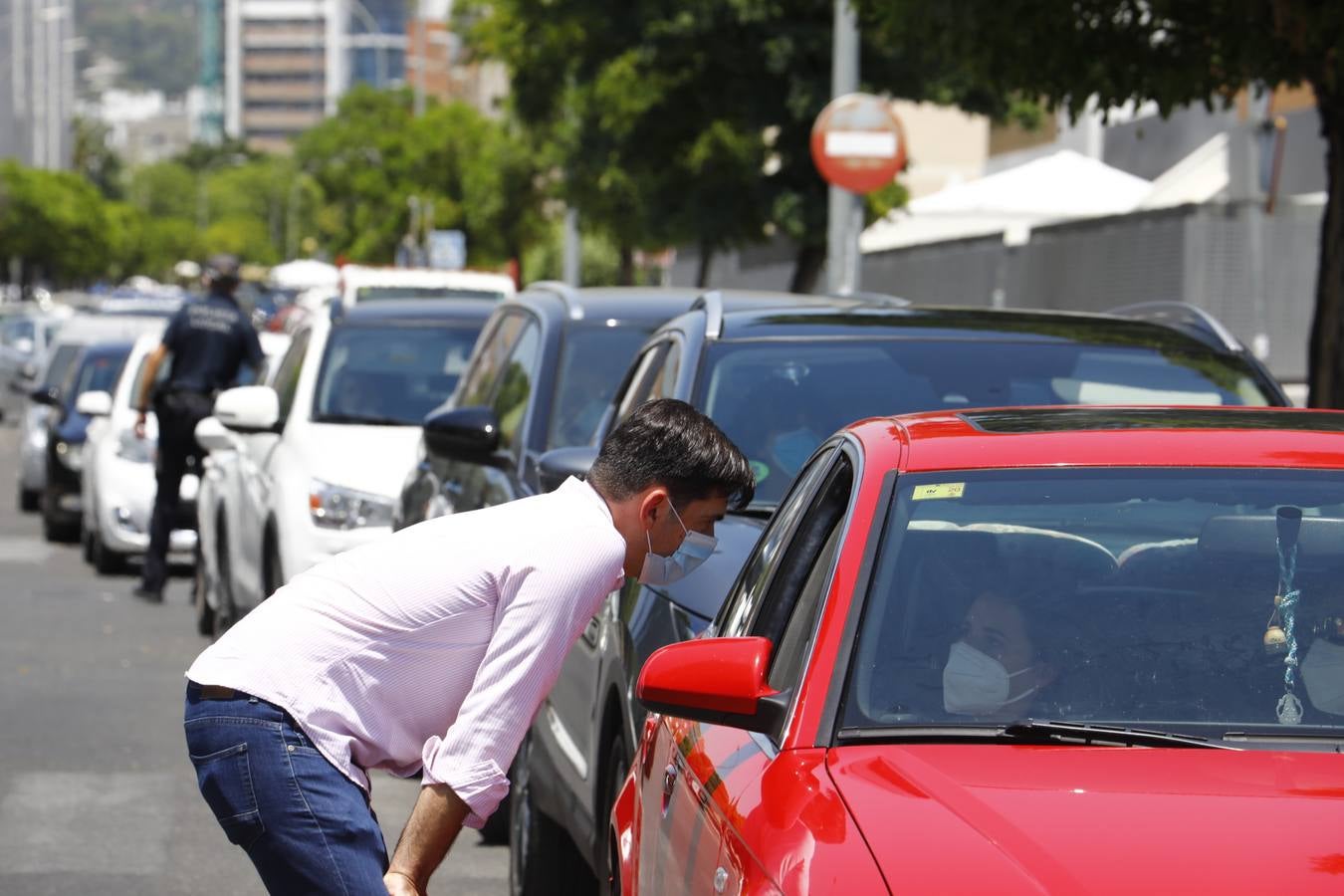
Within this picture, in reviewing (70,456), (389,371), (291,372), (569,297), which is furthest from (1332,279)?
(70,456)

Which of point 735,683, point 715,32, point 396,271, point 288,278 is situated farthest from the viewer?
point 288,278

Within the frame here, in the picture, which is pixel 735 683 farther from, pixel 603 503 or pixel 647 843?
pixel 647 843

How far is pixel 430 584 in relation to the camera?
3.80 meters

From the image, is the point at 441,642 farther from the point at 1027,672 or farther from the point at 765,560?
the point at 765,560

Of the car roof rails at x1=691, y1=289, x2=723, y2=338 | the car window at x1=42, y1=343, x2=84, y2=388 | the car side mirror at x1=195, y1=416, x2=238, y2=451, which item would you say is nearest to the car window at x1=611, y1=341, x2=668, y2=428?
the car roof rails at x1=691, y1=289, x2=723, y2=338

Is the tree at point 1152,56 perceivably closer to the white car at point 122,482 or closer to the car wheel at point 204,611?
the car wheel at point 204,611

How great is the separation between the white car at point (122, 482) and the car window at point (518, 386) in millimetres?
7141

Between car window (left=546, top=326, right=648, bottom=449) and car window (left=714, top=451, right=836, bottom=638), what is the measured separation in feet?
12.0

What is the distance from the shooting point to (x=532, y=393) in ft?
28.3

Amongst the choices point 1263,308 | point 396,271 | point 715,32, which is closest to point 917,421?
point 396,271

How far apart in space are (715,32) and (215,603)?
1394 cm

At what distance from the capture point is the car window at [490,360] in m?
9.48

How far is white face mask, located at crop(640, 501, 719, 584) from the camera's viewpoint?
4.08 meters

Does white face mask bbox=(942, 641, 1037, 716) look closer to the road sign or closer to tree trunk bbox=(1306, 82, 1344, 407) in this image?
tree trunk bbox=(1306, 82, 1344, 407)
